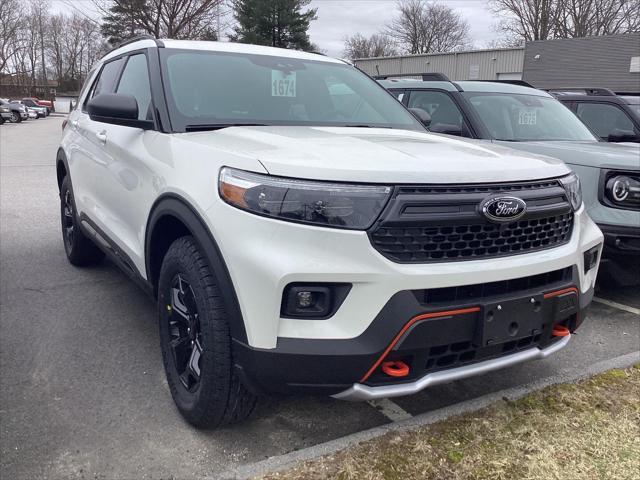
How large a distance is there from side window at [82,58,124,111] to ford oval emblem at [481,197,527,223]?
2990 mm

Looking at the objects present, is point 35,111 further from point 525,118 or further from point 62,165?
point 525,118

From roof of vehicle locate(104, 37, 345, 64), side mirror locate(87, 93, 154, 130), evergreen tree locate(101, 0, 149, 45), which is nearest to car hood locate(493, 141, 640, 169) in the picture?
roof of vehicle locate(104, 37, 345, 64)

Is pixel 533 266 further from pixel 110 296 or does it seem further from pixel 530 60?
pixel 530 60

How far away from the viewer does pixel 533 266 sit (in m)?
2.44

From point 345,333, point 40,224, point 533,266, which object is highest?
point 533,266

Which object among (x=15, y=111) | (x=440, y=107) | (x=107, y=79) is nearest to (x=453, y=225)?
(x=107, y=79)

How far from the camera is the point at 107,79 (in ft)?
14.8

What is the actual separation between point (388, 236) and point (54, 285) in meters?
3.63

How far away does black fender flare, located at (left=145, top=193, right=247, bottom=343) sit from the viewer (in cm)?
225

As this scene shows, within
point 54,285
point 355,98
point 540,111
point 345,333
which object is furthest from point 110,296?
point 540,111

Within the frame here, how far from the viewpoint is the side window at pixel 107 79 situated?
427 centimetres

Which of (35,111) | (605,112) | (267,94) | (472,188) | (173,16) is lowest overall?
(35,111)

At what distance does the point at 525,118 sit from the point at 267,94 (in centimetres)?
321

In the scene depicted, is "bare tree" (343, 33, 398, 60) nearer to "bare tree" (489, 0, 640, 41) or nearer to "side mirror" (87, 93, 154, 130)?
"bare tree" (489, 0, 640, 41)
